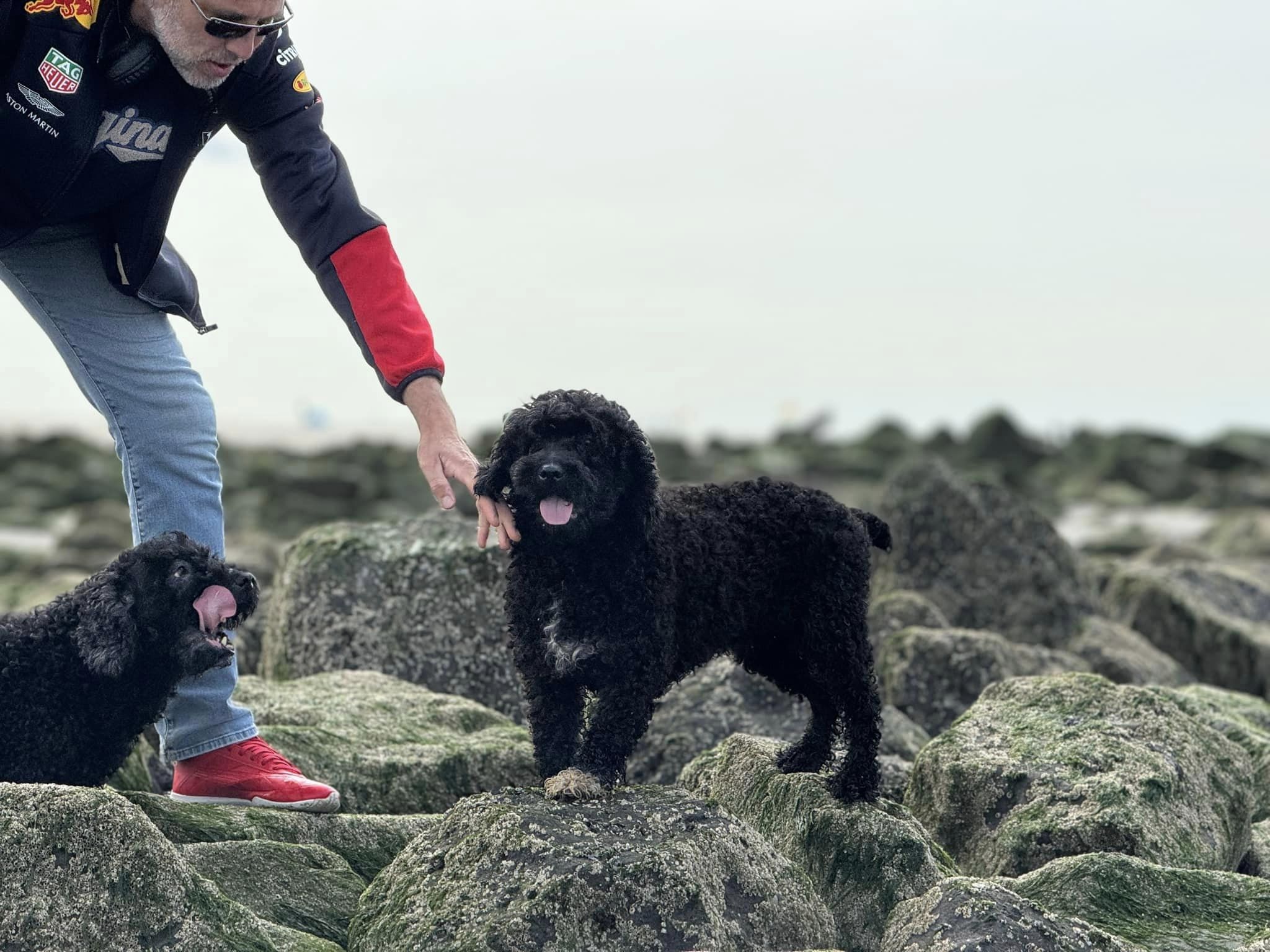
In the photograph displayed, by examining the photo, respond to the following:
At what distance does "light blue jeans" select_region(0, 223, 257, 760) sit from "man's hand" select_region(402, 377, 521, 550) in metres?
0.94

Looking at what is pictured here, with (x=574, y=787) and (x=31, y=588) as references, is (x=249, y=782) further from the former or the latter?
(x=31, y=588)

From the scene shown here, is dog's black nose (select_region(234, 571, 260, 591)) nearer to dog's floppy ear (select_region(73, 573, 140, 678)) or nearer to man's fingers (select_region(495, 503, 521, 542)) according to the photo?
dog's floppy ear (select_region(73, 573, 140, 678))

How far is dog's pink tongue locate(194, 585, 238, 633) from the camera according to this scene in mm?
5711

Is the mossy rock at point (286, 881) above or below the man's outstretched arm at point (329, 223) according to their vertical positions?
below

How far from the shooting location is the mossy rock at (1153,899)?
544 cm

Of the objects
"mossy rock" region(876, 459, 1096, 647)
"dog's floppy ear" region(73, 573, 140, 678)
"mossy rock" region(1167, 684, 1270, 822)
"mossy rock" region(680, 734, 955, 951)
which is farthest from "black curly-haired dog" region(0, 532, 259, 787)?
"mossy rock" region(876, 459, 1096, 647)

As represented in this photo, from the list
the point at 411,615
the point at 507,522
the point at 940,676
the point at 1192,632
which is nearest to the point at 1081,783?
the point at 940,676

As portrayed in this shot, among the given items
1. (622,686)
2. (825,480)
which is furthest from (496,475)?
(825,480)

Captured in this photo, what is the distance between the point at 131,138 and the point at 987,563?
7.46m

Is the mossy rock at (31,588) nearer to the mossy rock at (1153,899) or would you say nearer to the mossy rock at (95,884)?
the mossy rock at (95,884)

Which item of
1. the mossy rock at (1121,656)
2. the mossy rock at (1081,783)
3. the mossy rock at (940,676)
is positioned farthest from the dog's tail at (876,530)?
the mossy rock at (1121,656)

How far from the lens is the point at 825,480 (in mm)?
31359

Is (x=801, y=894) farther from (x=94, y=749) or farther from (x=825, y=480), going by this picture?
(x=825, y=480)

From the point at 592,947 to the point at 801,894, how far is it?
0.92 metres
